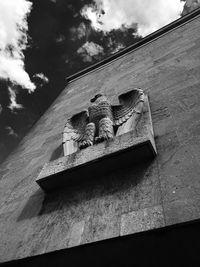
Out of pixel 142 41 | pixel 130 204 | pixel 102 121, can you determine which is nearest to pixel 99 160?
pixel 130 204

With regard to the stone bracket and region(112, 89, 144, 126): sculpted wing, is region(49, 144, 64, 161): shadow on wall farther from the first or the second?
region(112, 89, 144, 126): sculpted wing

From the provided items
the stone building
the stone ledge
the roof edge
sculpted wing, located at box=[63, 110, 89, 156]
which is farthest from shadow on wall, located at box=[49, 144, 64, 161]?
the roof edge

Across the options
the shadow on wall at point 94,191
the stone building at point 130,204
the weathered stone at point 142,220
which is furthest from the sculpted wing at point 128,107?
the weathered stone at point 142,220

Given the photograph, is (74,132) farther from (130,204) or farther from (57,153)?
(130,204)

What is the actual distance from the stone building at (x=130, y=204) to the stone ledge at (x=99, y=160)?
0.08 meters

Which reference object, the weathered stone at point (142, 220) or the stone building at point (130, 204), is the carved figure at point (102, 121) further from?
the weathered stone at point (142, 220)

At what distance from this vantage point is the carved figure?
3857 mm

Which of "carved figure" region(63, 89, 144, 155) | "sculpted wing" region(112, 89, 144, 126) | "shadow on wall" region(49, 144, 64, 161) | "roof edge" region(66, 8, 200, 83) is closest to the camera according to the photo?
"carved figure" region(63, 89, 144, 155)

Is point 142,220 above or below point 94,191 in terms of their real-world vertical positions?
below

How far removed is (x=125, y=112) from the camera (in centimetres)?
426

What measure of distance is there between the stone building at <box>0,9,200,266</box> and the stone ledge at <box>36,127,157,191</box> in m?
0.08

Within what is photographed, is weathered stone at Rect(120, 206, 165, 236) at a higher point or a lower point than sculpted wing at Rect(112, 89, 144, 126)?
lower

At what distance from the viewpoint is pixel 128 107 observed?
431 cm

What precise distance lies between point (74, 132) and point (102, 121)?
2.58 feet
